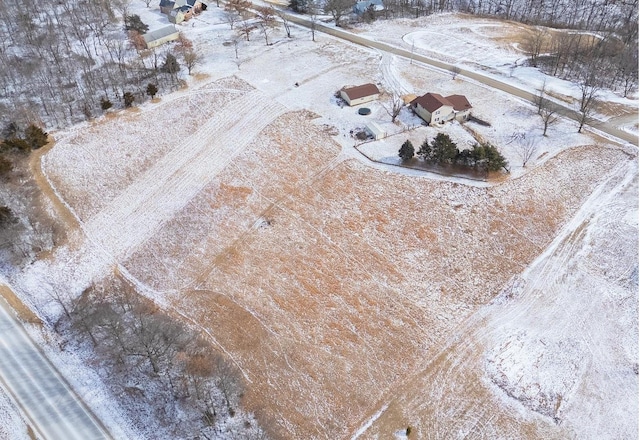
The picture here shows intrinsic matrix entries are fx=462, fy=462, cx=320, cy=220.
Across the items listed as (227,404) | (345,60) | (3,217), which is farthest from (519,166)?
(3,217)

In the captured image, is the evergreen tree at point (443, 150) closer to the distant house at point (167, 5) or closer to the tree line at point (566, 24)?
the tree line at point (566, 24)

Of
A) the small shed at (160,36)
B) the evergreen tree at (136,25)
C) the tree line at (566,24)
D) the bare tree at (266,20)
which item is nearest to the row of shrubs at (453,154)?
the tree line at (566,24)

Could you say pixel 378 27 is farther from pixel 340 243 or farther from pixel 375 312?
pixel 375 312

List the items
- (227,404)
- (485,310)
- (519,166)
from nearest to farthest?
(227,404), (485,310), (519,166)

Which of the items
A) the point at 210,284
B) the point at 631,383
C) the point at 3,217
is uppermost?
the point at 3,217

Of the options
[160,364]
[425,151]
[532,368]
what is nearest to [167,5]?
[425,151]
